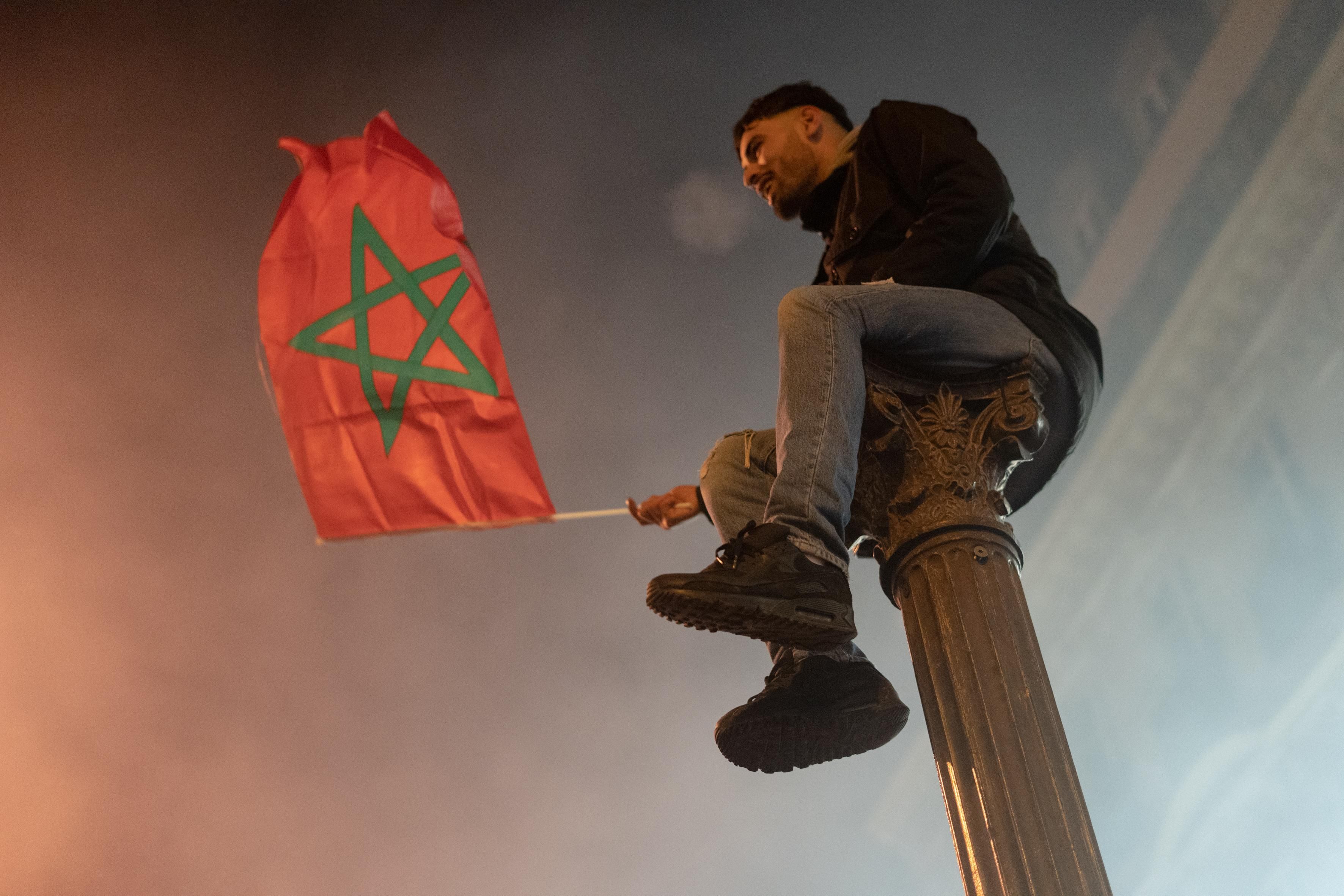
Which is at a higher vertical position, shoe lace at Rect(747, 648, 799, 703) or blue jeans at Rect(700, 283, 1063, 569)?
blue jeans at Rect(700, 283, 1063, 569)

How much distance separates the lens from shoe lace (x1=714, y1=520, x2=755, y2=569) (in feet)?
9.35

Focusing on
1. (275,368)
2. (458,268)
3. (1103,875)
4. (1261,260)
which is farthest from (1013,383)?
(1261,260)

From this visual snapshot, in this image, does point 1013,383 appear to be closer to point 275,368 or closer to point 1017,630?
point 1017,630

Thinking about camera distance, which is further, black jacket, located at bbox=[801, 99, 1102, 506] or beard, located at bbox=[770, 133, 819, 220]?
beard, located at bbox=[770, 133, 819, 220]

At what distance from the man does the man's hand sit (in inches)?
0.8

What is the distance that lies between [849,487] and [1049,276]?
4.08 feet

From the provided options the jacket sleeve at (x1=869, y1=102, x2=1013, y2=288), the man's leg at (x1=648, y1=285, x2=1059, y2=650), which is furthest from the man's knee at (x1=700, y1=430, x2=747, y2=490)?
the jacket sleeve at (x1=869, y1=102, x2=1013, y2=288)

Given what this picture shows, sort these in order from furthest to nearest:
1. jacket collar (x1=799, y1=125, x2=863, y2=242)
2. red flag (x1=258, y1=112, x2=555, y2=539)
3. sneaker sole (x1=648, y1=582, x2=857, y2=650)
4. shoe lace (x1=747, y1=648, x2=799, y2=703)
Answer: red flag (x1=258, y1=112, x2=555, y2=539), jacket collar (x1=799, y1=125, x2=863, y2=242), shoe lace (x1=747, y1=648, x2=799, y2=703), sneaker sole (x1=648, y1=582, x2=857, y2=650)

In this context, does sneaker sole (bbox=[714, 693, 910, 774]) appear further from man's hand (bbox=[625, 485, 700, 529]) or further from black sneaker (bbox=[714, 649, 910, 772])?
man's hand (bbox=[625, 485, 700, 529])

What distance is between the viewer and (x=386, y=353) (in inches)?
224

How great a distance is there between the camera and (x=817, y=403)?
317 centimetres

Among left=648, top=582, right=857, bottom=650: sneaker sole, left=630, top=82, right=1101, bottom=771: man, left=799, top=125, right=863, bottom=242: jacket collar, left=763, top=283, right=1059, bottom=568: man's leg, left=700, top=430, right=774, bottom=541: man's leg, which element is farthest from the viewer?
left=799, top=125, right=863, bottom=242: jacket collar

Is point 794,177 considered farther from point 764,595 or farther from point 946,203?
point 764,595

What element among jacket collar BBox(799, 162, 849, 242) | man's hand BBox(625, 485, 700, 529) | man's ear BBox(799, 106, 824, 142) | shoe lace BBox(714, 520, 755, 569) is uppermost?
man's ear BBox(799, 106, 824, 142)
